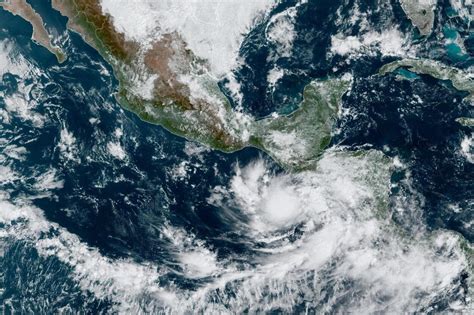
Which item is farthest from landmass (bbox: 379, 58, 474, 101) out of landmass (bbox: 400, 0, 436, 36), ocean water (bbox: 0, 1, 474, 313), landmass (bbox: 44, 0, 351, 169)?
landmass (bbox: 44, 0, 351, 169)

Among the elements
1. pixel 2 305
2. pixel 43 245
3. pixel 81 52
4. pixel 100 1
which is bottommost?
pixel 2 305

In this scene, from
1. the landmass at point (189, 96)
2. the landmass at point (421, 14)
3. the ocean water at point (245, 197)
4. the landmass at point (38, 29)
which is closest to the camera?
the ocean water at point (245, 197)

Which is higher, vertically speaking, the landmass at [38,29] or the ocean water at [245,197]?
the landmass at [38,29]

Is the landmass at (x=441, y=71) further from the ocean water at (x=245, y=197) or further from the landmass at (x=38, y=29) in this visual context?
the landmass at (x=38, y=29)

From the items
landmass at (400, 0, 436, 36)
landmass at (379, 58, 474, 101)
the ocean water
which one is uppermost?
landmass at (400, 0, 436, 36)

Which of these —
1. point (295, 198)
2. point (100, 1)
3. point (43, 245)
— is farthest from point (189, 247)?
point (100, 1)

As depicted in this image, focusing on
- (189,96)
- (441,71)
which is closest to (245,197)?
(189,96)

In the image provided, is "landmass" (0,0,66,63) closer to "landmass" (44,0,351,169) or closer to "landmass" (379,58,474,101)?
"landmass" (44,0,351,169)

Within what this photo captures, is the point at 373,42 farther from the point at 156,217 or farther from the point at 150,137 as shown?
the point at 156,217

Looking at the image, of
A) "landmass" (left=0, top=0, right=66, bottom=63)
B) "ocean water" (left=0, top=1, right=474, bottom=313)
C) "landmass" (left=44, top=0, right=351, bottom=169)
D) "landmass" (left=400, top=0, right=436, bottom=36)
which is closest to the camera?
"ocean water" (left=0, top=1, right=474, bottom=313)

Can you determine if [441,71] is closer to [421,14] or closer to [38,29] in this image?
[421,14]

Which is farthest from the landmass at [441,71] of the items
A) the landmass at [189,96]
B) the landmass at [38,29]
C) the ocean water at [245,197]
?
the landmass at [38,29]
